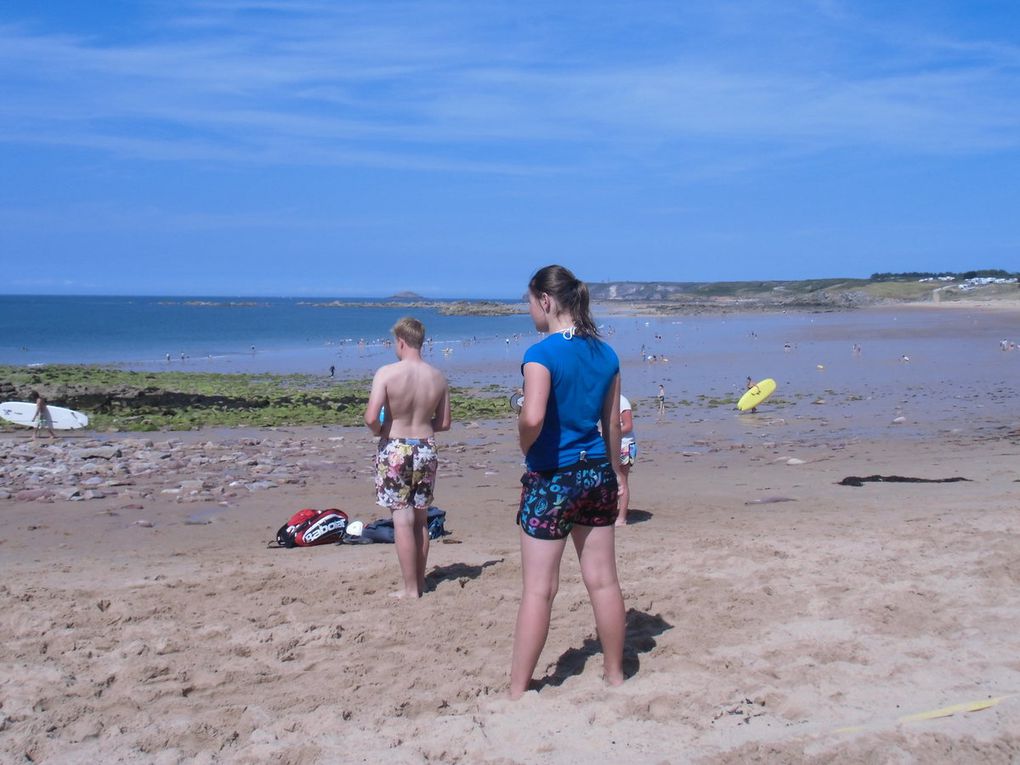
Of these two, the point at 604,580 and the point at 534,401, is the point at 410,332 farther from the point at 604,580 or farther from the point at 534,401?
the point at 604,580

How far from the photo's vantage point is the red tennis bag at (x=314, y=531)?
817 centimetres

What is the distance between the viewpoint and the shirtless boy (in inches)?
236

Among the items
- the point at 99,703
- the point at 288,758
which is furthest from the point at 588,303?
the point at 99,703

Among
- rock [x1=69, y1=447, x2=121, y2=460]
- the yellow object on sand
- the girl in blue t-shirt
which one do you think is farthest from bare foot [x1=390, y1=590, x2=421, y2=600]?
rock [x1=69, y1=447, x2=121, y2=460]

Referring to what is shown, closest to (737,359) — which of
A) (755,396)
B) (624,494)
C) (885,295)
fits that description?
(755,396)

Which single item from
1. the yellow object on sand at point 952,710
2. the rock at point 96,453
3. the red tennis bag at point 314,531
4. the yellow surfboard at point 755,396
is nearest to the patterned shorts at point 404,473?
the red tennis bag at point 314,531

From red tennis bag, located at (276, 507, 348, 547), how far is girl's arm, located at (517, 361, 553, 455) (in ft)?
14.6

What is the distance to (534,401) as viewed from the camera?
4098 millimetres

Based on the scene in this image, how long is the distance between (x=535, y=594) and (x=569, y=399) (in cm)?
89

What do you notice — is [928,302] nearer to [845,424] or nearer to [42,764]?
[845,424]

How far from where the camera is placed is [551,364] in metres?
4.17

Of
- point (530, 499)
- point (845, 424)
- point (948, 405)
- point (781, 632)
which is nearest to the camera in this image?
point (530, 499)

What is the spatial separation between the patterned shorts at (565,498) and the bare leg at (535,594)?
0.19 ft

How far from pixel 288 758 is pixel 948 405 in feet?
65.9
